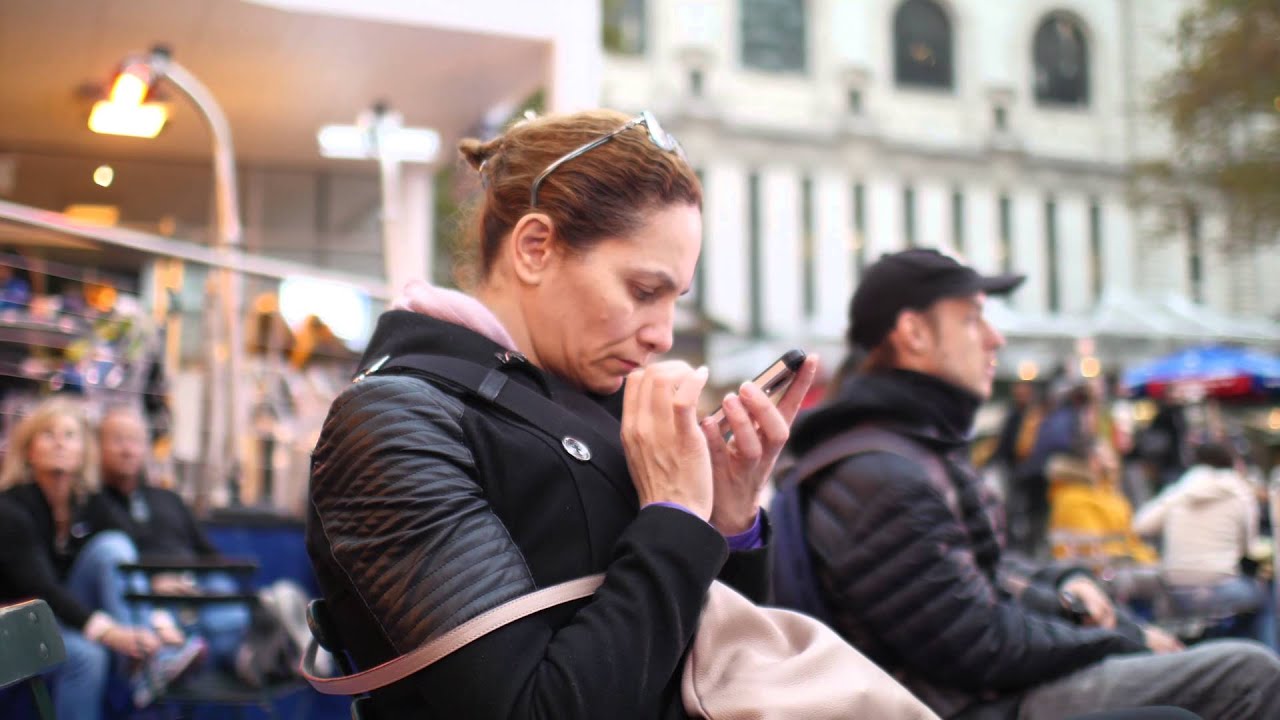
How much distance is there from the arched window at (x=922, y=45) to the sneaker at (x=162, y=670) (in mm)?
39633

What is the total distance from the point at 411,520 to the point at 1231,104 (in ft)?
69.6

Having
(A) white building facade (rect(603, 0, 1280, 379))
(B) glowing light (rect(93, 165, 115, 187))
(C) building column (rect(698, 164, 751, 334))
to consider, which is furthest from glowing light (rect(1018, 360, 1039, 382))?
(B) glowing light (rect(93, 165, 115, 187))

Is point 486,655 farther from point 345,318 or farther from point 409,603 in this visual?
point 345,318

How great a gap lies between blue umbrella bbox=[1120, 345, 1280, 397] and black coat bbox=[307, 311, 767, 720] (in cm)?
1754

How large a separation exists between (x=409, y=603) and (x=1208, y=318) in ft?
98.9

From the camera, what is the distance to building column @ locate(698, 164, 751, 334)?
38.3 m

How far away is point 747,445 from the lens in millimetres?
1872

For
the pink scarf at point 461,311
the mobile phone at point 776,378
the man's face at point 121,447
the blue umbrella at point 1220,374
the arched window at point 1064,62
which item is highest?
the arched window at point 1064,62

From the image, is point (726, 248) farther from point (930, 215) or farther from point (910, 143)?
point (910, 143)

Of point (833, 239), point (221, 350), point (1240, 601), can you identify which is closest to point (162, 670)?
point (221, 350)

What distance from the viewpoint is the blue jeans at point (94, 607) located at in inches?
186

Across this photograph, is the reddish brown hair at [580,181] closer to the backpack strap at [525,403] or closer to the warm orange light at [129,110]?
the backpack strap at [525,403]

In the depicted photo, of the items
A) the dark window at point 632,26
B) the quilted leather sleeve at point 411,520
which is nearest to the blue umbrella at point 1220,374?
the quilted leather sleeve at point 411,520

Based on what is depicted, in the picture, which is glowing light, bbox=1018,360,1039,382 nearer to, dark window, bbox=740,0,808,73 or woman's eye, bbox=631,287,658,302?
dark window, bbox=740,0,808,73
